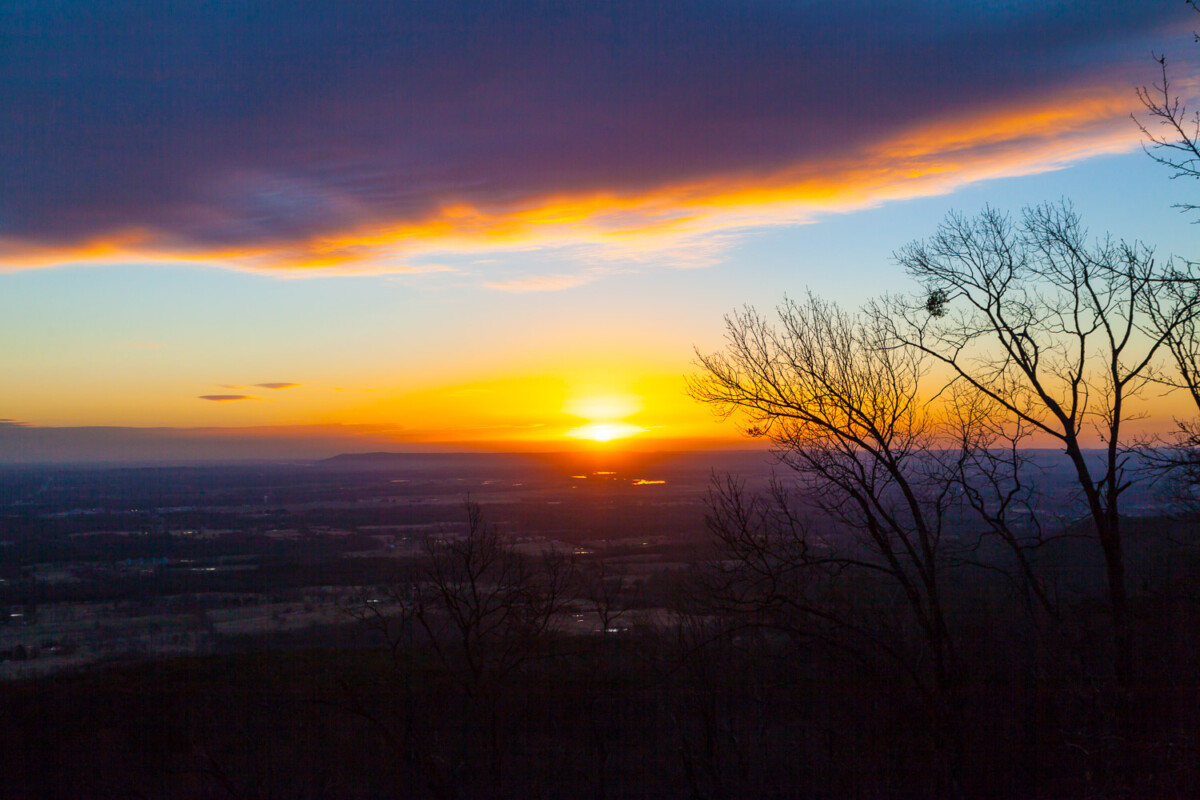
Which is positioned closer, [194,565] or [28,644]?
[28,644]

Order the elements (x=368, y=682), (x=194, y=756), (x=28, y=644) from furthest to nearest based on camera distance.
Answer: (x=28, y=644) → (x=368, y=682) → (x=194, y=756)

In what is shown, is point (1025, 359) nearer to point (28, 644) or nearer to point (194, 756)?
point (194, 756)

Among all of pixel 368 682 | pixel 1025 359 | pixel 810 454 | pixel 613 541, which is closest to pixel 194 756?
pixel 368 682

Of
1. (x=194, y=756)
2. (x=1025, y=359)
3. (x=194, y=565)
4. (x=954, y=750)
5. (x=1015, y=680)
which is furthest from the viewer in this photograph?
(x=194, y=565)

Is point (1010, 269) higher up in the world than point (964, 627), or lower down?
higher up

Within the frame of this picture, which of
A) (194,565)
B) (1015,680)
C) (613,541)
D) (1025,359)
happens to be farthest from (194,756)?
(194,565)

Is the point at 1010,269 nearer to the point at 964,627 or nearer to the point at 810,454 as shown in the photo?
the point at 810,454

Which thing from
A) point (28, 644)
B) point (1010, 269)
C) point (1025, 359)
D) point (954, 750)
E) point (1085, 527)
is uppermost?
point (1010, 269)

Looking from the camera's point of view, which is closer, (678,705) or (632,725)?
(678,705)

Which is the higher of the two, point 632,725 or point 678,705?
point 678,705
